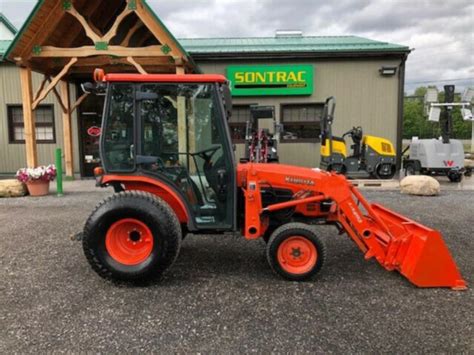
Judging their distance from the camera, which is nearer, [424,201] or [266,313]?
[266,313]

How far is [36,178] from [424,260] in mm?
8579

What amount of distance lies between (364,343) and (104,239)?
2515 mm

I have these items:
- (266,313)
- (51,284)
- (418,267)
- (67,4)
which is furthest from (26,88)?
(418,267)

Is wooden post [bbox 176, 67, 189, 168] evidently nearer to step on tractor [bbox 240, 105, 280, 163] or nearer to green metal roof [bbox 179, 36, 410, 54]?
step on tractor [bbox 240, 105, 280, 163]

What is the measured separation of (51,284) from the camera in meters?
3.80

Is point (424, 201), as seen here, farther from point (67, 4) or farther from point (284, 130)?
point (67, 4)

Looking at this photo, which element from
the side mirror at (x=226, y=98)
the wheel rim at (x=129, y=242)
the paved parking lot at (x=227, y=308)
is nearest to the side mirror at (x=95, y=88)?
the side mirror at (x=226, y=98)

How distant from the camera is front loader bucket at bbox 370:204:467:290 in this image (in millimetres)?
3498

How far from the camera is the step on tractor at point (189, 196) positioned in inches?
142

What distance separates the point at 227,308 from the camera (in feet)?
10.7

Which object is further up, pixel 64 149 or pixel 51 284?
pixel 64 149

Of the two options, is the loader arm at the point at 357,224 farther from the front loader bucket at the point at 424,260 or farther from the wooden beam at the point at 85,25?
the wooden beam at the point at 85,25

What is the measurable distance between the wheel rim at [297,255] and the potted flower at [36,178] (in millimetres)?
7353

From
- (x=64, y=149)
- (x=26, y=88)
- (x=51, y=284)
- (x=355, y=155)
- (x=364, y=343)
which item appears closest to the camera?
(x=364, y=343)
